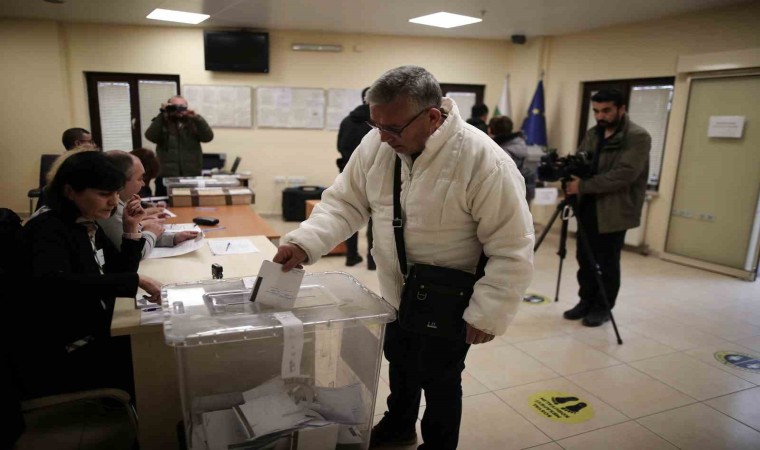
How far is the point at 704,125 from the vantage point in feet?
16.1

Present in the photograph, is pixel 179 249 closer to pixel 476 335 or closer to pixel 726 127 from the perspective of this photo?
pixel 476 335

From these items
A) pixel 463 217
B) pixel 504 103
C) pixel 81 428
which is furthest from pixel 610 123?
pixel 504 103

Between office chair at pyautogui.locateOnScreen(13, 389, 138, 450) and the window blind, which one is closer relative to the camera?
office chair at pyautogui.locateOnScreen(13, 389, 138, 450)

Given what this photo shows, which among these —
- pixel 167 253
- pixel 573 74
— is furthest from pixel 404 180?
pixel 573 74

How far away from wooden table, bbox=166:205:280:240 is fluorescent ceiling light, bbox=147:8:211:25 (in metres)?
2.91

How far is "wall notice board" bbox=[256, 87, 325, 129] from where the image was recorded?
6.66m

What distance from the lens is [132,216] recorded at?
1976 mm

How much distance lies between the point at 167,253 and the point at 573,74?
5578mm

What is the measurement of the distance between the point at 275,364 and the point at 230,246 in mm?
1138

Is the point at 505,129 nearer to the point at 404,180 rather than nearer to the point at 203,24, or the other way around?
the point at 404,180

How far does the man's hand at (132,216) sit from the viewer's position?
1972mm

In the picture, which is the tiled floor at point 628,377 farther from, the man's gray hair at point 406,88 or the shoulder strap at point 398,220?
the man's gray hair at point 406,88

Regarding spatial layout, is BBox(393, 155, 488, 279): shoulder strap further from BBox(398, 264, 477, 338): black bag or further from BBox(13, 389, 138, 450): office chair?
BBox(13, 389, 138, 450): office chair

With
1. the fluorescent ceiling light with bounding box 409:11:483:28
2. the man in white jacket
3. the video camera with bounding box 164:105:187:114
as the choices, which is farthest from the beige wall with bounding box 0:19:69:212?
the man in white jacket
